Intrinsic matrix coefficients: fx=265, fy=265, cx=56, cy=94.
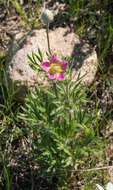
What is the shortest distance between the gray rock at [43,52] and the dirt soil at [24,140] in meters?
0.21

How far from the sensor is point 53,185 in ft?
9.30

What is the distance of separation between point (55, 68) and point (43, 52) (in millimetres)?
1170

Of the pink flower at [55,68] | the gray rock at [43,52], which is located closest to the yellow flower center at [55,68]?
the pink flower at [55,68]

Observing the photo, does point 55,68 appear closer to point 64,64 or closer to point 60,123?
point 64,64

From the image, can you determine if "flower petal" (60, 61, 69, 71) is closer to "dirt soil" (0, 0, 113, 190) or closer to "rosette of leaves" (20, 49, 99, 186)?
"rosette of leaves" (20, 49, 99, 186)

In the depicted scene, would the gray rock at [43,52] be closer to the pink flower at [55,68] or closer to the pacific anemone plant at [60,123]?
the pacific anemone plant at [60,123]

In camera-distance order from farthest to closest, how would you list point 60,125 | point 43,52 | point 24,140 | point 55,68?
point 43,52
point 24,140
point 60,125
point 55,68

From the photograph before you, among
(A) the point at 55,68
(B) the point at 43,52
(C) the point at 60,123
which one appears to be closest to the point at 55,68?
(A) the point at 55,68

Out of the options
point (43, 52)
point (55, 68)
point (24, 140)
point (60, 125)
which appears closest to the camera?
point (55, 68)

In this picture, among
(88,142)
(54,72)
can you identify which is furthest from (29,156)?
(54,72)

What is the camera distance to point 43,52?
3.14 metres

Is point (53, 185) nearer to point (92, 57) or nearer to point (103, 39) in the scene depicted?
Answer: point (92, 57)

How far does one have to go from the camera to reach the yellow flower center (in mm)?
1988

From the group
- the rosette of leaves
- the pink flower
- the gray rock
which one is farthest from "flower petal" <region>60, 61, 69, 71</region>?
the gray rock
